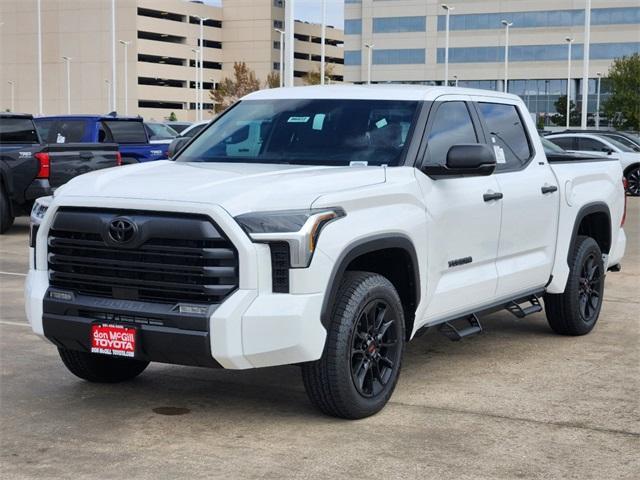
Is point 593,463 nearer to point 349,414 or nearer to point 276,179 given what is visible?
point 349,414

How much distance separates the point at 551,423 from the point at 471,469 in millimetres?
1001

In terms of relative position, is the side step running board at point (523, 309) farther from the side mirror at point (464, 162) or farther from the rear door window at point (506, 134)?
the side mirror at point (464, 162)

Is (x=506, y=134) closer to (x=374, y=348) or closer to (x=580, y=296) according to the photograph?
A: (x=580, y=296)

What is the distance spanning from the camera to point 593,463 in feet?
17.0

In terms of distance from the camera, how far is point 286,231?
17.2 feet

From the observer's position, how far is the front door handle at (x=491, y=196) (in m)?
6.83

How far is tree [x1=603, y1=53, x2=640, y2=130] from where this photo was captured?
78062 millimetres

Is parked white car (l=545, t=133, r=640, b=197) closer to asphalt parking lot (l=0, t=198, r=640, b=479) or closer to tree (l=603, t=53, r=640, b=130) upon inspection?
asphalt parking lot (l=0, t=198, r=640, b=479)

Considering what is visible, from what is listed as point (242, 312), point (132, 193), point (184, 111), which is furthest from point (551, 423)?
point (184, 111)

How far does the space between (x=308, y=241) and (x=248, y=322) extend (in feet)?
1.63

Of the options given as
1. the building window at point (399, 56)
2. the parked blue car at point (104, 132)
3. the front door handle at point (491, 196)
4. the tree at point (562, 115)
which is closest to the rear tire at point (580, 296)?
the front door handle at point (491, 196)

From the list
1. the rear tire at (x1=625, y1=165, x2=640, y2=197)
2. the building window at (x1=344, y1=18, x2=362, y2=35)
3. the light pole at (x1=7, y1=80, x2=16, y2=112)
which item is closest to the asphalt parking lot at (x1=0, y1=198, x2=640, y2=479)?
the rear tire at (x1=625, y1=165, x2=640, y2=197)

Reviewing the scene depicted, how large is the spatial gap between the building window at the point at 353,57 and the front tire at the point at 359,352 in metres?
99.9

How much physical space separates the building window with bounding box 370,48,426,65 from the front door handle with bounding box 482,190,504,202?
320 ft
